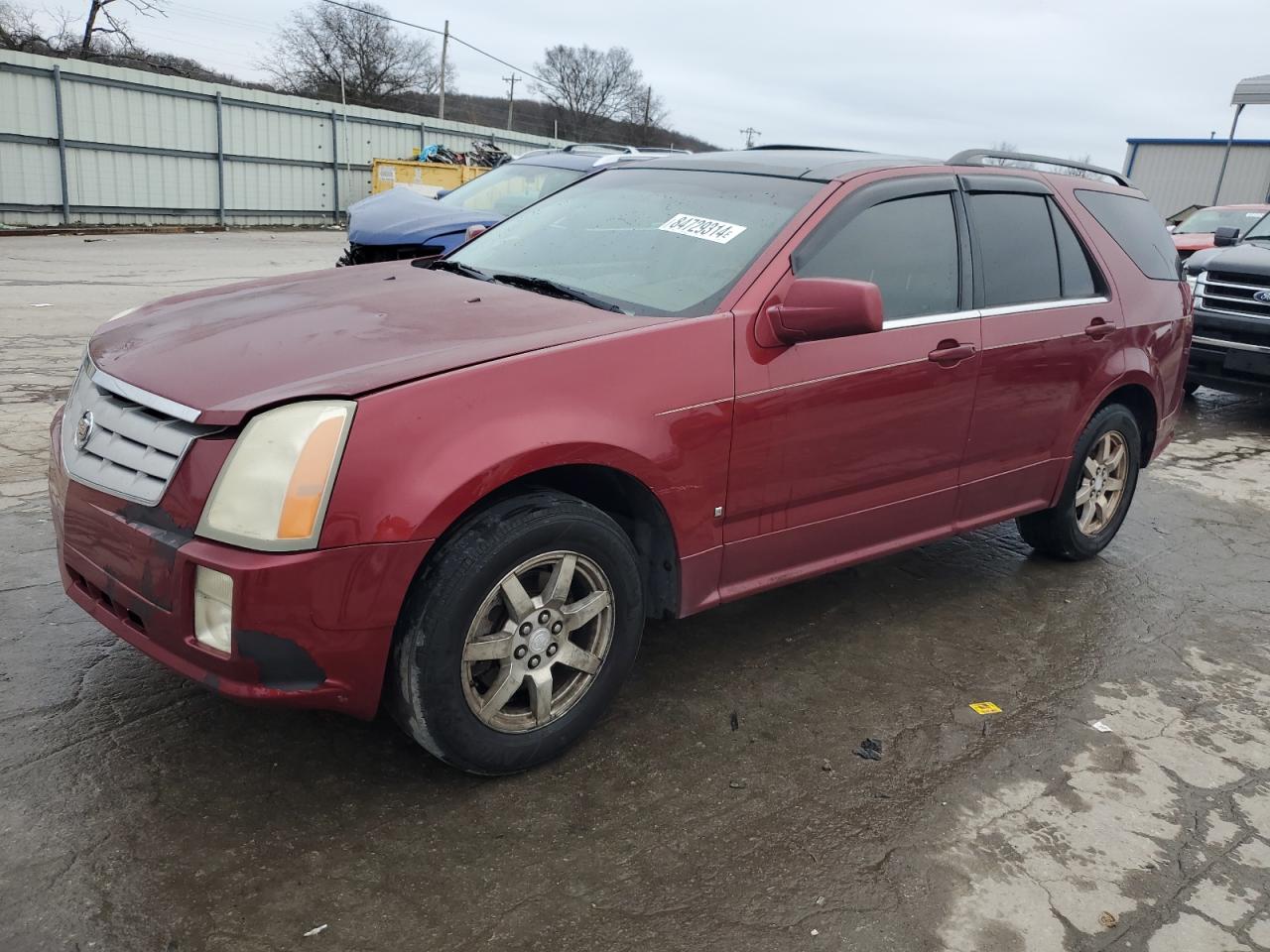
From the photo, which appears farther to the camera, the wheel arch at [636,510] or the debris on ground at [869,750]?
the debris on ground at [869,750]

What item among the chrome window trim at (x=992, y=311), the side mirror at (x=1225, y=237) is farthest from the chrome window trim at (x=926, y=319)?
the side mirror at (x=1225, y=237)

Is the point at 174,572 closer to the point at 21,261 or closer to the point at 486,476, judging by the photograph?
the point at 486,476

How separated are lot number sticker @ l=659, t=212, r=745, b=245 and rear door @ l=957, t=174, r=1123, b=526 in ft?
3.61

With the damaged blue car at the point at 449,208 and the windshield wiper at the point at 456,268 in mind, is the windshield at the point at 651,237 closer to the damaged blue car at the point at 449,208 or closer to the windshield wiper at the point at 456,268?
the windshield wiper at the point at 456,268

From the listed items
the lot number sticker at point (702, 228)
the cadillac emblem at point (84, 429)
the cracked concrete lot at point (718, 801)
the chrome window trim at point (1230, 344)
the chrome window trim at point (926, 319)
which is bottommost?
the cracked concrete lot at point (718, 801)

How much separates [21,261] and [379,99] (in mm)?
47634

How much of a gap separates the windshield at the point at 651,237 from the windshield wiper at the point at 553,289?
3cm

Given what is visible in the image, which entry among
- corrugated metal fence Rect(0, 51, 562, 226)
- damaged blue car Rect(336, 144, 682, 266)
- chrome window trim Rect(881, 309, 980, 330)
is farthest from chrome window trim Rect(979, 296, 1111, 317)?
corrugated metal fence Rect(0, 51, 562, 226)

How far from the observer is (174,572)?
7.75 ft

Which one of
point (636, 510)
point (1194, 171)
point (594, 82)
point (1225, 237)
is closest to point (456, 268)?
point (636, 510)

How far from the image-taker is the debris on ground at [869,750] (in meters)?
3.11

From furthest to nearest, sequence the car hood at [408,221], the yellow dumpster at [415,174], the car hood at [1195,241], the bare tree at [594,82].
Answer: the bare tree at [594,82]
the yellow dumpster at [415,174]
the car hood at [1195,241]
the car hood at [408,221]

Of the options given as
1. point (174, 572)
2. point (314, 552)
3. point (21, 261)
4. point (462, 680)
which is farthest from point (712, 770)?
point (21, 261)

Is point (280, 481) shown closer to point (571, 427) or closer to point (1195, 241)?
point (571, 427)
